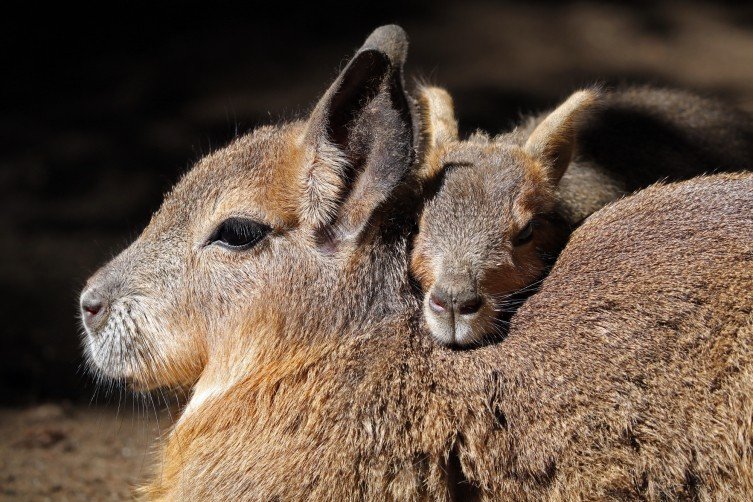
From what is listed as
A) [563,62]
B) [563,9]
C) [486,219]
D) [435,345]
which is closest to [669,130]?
[486,219]

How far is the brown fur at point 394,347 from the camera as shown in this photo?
8.94ft

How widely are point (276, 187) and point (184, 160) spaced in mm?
5408

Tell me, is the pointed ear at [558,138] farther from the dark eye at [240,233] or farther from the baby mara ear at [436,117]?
the dark eye at [240,233]

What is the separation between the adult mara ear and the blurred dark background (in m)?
3.86

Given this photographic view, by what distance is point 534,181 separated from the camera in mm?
3543

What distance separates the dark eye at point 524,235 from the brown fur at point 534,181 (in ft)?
0.06

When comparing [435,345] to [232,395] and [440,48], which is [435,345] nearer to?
[232,395]

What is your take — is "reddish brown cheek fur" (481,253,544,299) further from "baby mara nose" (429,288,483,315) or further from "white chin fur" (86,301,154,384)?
"white chin fur" (86,301,154,384)

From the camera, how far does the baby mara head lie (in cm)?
298

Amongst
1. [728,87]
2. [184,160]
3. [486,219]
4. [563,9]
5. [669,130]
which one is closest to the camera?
[486,219]

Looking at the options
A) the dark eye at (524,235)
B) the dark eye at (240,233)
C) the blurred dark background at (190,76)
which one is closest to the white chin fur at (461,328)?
the dark eye at (524,235)

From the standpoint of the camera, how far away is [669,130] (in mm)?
4863

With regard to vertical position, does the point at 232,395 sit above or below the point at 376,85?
below

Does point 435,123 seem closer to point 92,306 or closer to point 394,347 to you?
point 394,347
